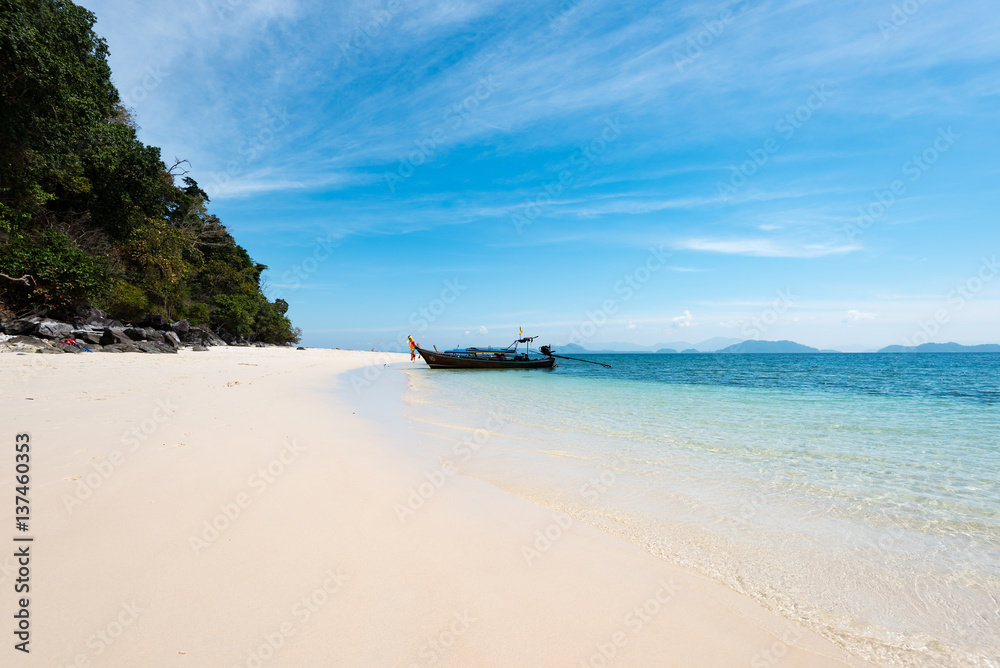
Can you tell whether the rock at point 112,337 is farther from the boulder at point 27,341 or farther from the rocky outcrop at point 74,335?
the boulder at point 27,341

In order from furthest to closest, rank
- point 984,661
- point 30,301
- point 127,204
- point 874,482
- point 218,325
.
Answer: point 218,325, point 127,204, point 30,301, point 874,482, point 984,661

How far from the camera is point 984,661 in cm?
254

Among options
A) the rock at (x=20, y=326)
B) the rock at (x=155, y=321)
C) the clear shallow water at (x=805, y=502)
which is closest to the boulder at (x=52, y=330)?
the rock at (x=20, y=326)

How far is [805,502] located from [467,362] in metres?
32.0

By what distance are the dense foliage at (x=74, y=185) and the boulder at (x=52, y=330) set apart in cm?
212

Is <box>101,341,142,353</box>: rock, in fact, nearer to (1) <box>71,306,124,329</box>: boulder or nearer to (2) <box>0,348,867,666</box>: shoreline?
(1) <box>71,306,124,329</box>: boulder

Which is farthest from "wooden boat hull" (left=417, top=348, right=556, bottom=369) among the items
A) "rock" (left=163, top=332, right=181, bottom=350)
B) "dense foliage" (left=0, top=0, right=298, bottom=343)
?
"dense foliage" (left=0, top=0, right=298, bottom=343)

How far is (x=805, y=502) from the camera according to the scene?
5223 millimetres

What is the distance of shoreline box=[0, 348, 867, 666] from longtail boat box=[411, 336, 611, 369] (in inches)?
1175

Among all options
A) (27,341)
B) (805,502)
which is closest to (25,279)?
(27,341)

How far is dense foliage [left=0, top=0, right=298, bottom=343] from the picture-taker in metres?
14.6

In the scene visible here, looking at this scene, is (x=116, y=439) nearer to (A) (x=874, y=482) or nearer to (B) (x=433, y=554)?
(B) (x=433, y=554)

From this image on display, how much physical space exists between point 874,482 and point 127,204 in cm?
3452

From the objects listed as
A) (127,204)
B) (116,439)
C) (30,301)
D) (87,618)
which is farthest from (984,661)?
(127,204)
